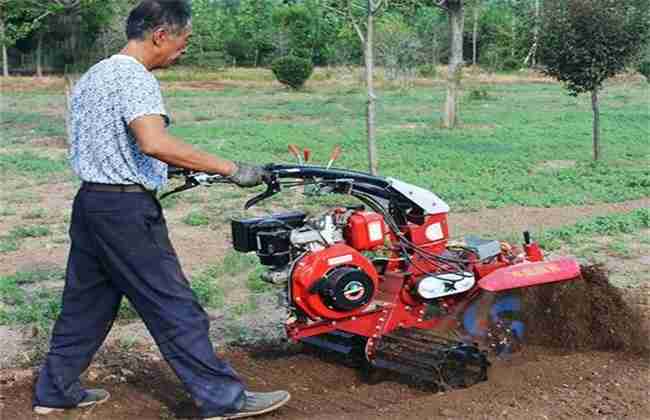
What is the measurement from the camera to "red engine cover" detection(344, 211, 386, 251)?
16.0 ft

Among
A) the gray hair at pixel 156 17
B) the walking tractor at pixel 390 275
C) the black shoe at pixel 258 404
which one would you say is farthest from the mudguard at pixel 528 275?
the gray hair at pixel 156 17

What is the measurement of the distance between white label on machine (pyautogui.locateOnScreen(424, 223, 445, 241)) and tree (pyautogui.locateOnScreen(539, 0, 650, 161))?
1009 cm

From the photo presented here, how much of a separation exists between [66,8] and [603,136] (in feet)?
37.2

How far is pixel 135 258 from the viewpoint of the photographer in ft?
13.1

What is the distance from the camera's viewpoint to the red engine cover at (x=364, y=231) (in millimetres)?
4875

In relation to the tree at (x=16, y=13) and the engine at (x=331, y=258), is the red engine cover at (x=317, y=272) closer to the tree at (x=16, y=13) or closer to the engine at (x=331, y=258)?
the engine at (x=331, y=258)

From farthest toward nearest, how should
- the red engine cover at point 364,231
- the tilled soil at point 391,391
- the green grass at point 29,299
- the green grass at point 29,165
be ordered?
the green grass at point 29,165
the green grass at point 29,299
the red engine cover at point 364,231
the tilled soil at point 391,391

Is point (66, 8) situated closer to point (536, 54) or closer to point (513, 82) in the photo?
point (536, 54)

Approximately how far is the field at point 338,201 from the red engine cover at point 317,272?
0.46 meters

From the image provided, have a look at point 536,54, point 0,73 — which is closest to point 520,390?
point 536,54

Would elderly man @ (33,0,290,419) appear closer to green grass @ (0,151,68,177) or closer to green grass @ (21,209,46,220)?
green grass @ (21,209,46,220)

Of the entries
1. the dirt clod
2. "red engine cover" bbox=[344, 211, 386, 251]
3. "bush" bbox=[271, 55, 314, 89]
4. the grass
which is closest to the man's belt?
"red engine cover" bbox=[344, 211, 386, 251]

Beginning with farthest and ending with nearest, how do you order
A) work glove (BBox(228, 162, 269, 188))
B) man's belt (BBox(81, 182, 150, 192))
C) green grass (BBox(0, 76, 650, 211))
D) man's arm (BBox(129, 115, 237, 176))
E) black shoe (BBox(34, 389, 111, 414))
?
green grass (BBox(0, 76, 650, 211)) → black shoe (BBox(34, 389, 111, 414)) → work glove (BBox(228, 162, 269, 188)) → man's belt (BBox(81, 182, 150, 192)) → man's arm (BBox(129, 115, 237, 176))

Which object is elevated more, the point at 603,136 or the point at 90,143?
the point at 90,143
